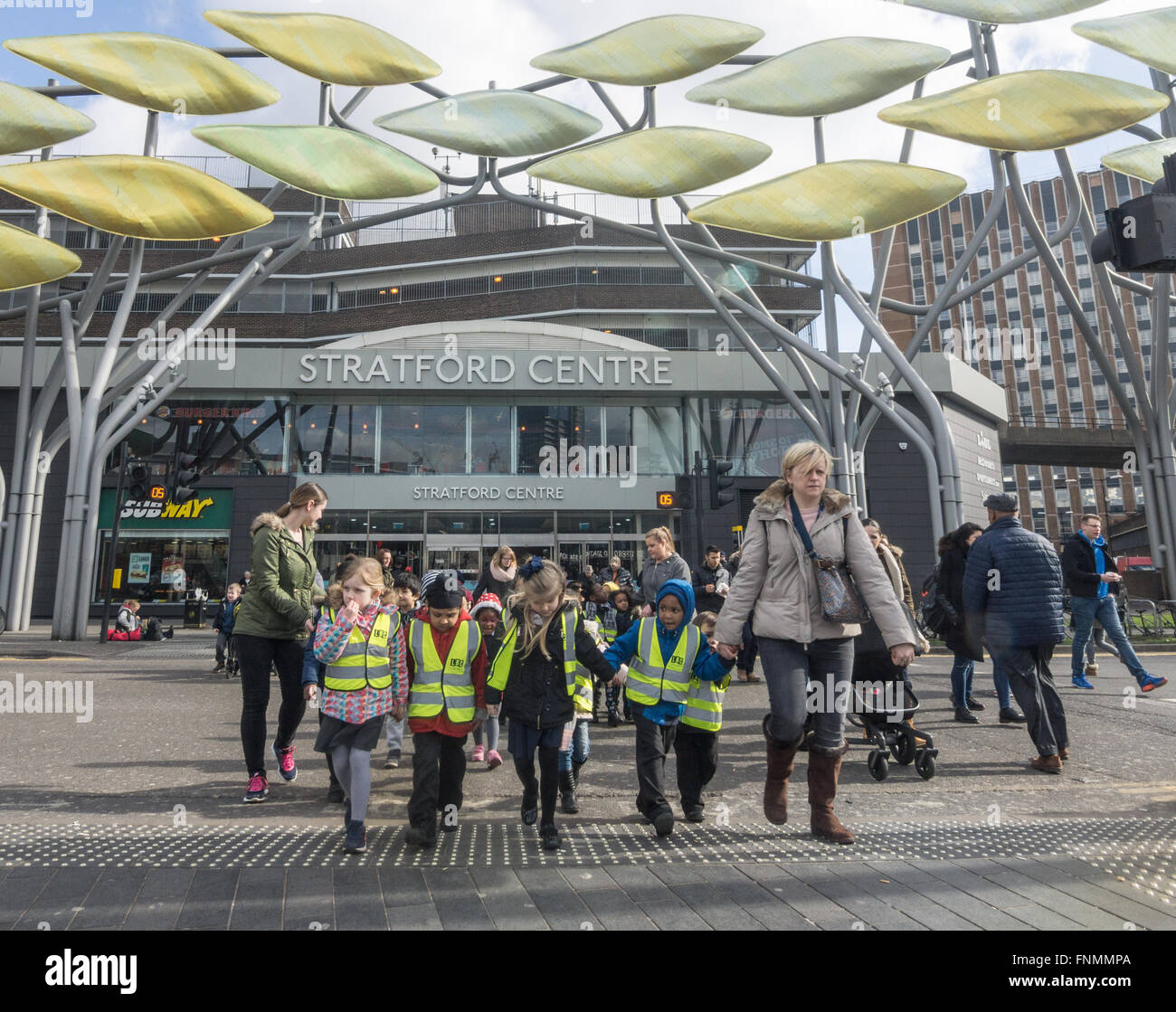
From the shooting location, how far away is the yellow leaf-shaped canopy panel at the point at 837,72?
612 inches

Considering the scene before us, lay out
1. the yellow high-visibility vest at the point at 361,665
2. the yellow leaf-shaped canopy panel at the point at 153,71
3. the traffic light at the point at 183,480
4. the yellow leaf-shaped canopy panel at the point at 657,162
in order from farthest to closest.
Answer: the traffic light at the point at 183,480, the yellow leaf-shaped canopy panel at the point at 657,162, the yellow leaf-shaped canopy panel at the point at 153,71, the yellow high-visibility vest at the point at 361,665

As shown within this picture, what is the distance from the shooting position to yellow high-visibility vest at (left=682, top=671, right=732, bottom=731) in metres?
4.48

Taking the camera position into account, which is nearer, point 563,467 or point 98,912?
point 98,912

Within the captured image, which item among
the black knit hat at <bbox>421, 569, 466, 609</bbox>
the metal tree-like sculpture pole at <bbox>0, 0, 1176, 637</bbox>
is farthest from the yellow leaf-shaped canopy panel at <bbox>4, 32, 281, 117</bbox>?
the black knit hat at <bbox>421, 569, 466, 609</bbox>

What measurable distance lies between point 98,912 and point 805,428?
2774 cm

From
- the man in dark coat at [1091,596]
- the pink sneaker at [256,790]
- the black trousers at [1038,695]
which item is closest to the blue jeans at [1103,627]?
the man in dark coat at [1091,596]


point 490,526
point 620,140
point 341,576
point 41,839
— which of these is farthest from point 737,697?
point 490,526

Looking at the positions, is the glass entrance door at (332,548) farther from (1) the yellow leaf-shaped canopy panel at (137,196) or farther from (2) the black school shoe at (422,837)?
(2) the black school shoe at (422,837)

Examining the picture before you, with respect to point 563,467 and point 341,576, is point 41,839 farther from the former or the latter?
point 563,467

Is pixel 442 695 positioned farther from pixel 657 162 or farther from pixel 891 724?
pixel 657 162

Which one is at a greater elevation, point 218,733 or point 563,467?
point 563,467

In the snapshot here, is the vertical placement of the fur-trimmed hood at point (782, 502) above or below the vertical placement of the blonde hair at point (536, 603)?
above
